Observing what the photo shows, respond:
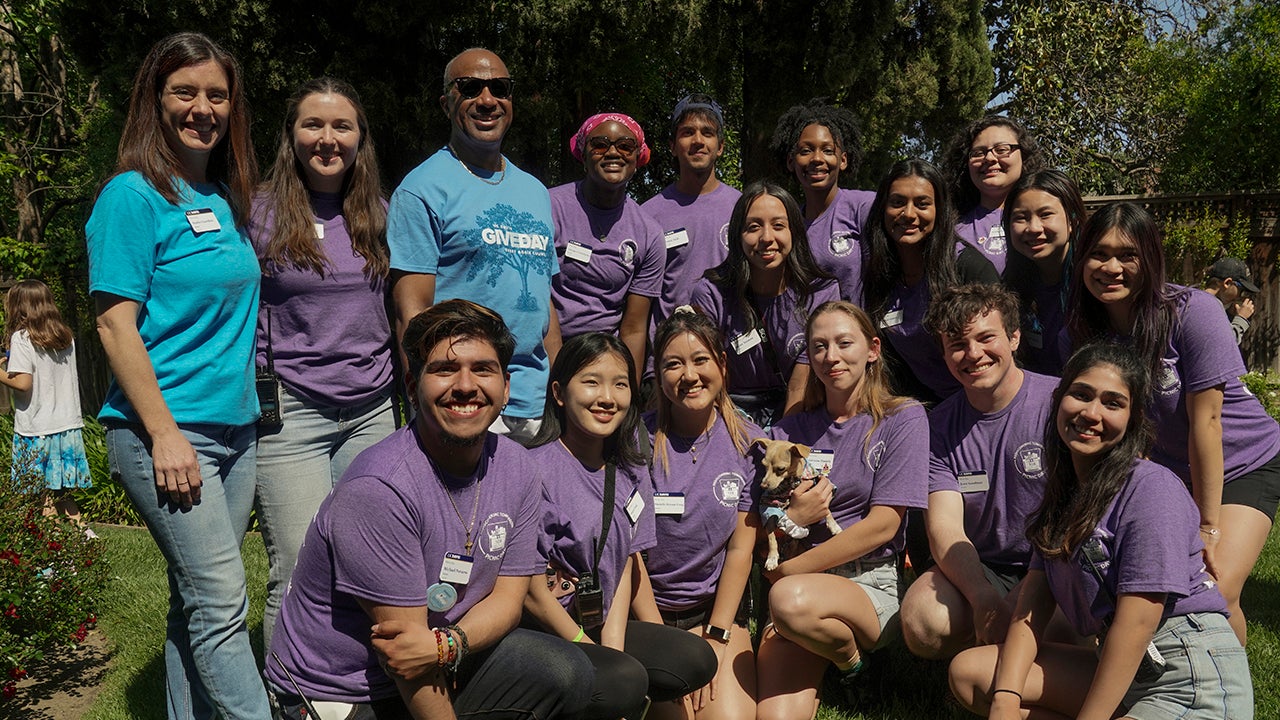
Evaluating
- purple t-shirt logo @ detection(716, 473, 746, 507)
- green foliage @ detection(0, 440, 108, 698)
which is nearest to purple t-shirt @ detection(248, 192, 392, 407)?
purple t-shirt logo @ detection(716, 473, 746, 507)

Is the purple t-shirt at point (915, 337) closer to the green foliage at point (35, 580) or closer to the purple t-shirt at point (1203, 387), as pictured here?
the purple t-shirt at point (1203, 387)

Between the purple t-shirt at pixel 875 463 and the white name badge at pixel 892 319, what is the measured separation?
22.1 inches

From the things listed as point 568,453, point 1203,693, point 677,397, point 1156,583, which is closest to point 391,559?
point 568,453

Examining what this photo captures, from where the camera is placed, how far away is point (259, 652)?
5012 mm

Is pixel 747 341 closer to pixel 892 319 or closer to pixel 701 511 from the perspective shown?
pixel 892 319

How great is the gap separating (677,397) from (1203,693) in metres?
2.11

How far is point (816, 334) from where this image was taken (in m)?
4.18

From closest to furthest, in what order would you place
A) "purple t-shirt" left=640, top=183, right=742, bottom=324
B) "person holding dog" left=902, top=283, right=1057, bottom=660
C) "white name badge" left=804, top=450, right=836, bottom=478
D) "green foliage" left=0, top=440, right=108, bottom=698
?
"person holding dog" left=902, top=283, right=1057, bottom=660, "white name badge" left=804, top=450, right=836, bottom=478, "green foliage" left=0, top=440, right=108, bottom=698, "purple t-shirt" left=640, top=183, right=742, bottom=324

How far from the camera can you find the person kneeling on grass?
317cm

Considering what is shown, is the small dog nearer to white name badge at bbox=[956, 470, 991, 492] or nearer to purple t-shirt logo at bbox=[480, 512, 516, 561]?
white name badge at bbox=[956, 470, 991, 492]

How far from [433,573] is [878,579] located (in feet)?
6.86

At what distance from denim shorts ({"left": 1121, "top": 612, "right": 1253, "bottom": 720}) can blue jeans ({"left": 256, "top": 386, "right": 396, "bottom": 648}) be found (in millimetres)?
2939

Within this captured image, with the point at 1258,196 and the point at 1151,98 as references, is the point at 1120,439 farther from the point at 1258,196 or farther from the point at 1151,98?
the point at 1151,98

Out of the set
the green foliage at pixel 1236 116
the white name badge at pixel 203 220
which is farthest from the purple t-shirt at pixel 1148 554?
the green foliage at pixel 1236 116
